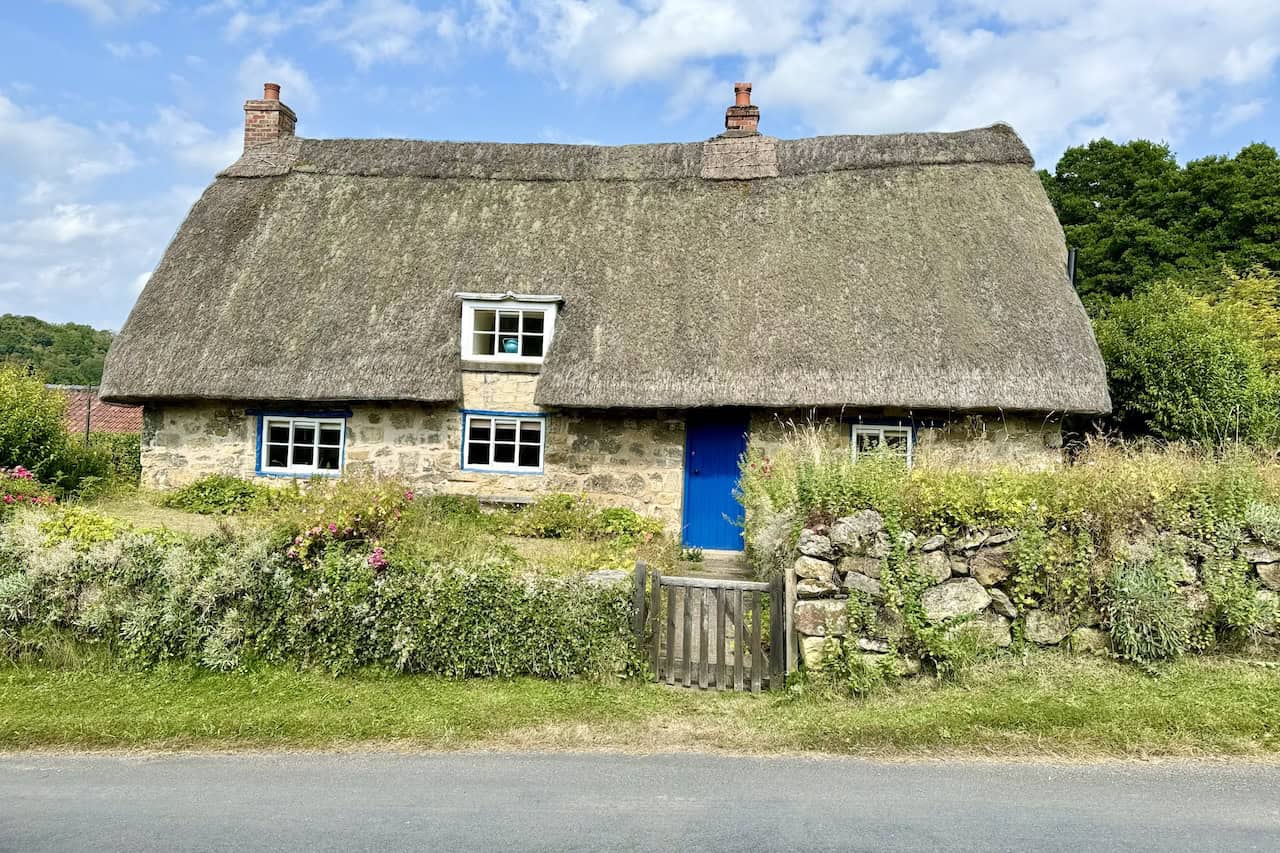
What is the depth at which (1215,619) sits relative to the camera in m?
6.46

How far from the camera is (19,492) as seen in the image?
875cm

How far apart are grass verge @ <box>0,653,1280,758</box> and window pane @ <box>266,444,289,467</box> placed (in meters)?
6.66

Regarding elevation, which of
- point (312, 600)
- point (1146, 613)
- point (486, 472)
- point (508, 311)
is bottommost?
point (312, 600)

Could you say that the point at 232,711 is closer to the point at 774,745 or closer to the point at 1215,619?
the point at 774,745

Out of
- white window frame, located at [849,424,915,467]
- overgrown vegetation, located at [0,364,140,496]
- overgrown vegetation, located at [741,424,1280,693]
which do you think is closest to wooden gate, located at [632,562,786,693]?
overgrown vegetation, located at [741,424,1280,693]

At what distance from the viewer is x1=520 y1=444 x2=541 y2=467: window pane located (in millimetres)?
12461

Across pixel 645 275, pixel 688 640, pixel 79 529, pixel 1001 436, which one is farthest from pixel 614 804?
pixel 645 275

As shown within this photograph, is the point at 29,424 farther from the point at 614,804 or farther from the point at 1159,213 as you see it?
the point at 1159,213

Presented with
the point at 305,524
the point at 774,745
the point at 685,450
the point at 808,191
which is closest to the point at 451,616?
the point at 305,524

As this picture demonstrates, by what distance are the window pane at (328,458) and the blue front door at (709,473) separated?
18.5 ft

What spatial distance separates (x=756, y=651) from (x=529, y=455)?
268 inches

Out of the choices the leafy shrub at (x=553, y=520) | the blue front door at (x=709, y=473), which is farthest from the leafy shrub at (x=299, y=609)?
the blue front door at (x=709, y=473)

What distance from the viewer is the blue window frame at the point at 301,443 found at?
12703 millimetres

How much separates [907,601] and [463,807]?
362 centimetres
